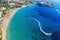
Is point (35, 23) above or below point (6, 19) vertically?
below

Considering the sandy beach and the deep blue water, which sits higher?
the sandy beach

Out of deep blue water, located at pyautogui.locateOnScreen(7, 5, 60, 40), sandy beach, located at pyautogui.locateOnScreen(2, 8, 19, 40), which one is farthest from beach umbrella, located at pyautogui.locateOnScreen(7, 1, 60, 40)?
sandy beach, located at pyautogui.locateOnScreen(2, 8, 19, 40)

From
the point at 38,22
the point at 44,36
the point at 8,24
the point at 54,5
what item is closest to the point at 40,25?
the point at 38,22

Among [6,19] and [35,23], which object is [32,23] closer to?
[35,23]

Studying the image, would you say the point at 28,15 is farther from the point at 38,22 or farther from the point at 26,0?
the point at 26,0

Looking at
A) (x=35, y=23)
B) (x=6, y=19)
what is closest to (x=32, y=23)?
(x=35, y=23)

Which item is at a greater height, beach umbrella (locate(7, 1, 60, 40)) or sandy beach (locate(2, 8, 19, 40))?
sandy beach (locate(2, 8, 19, 40))

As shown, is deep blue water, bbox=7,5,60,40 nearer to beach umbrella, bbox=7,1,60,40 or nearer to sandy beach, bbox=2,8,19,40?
beach umbrella, bbox=7,1,60,40
